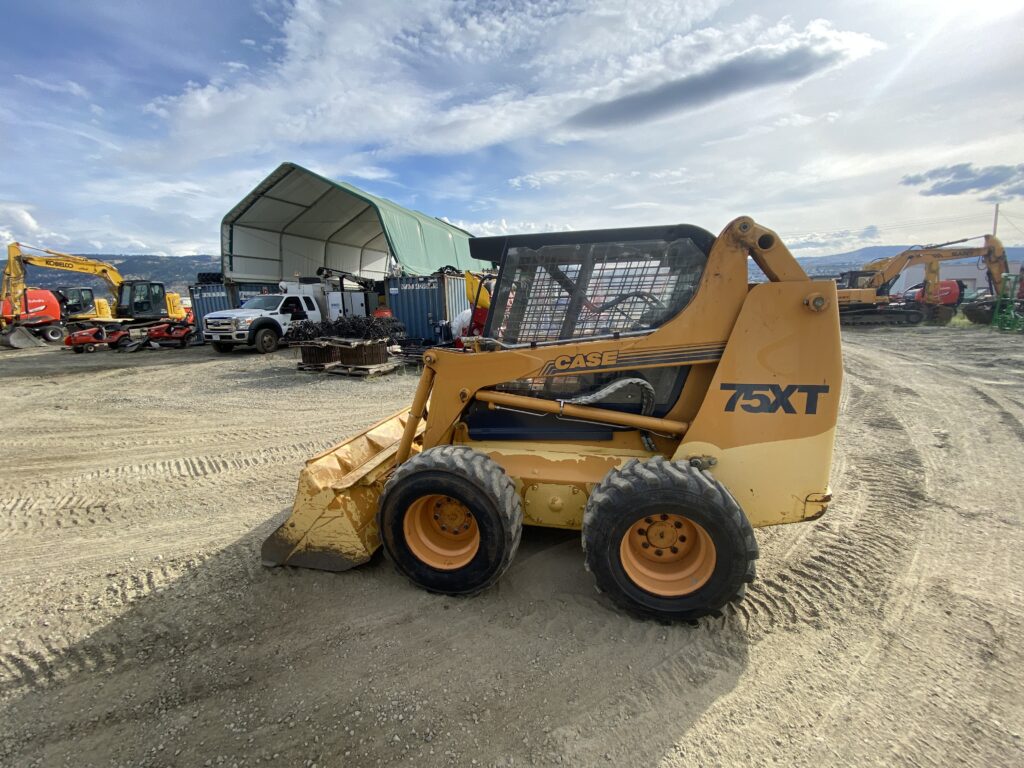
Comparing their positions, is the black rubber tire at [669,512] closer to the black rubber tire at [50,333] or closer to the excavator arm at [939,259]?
the excavator arm at [939,259]

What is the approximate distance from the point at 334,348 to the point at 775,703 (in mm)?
11237

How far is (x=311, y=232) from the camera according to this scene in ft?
81.5

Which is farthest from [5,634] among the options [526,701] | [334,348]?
[334,348]

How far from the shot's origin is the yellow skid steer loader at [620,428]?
8.95ft

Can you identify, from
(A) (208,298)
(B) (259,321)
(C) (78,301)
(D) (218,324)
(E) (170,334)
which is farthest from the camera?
(C) (78,301)

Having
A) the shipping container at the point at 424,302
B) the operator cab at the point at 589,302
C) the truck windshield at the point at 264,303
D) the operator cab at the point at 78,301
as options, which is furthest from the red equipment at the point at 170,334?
the operator cab at the point at 589,302

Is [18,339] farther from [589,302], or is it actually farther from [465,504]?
[589,302]

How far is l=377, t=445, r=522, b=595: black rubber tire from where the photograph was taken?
9.33ft

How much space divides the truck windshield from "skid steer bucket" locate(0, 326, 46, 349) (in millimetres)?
10871

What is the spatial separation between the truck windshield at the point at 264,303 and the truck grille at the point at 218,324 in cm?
129

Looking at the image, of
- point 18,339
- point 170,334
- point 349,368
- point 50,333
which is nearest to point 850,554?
point 349,368

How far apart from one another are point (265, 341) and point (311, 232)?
463 inches

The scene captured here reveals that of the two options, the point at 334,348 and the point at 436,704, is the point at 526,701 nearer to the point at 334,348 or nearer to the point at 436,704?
the point at 436,704

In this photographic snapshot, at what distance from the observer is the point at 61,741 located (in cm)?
217
